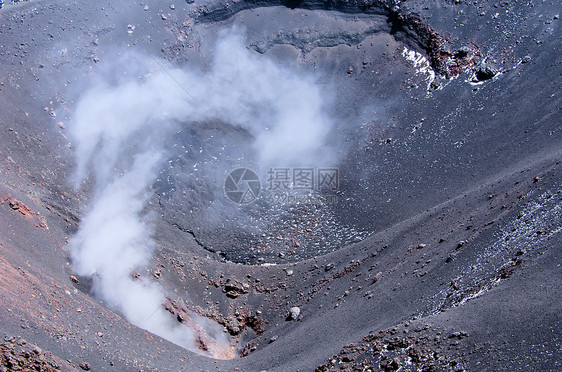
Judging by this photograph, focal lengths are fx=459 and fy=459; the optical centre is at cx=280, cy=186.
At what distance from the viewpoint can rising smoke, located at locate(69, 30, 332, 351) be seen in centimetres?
1191

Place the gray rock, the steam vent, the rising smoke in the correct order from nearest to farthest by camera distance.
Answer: the steam vent < the gray rock < the rising smoke

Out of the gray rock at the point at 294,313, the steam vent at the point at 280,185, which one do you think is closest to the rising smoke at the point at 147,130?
the steam vent at the point at 280,185

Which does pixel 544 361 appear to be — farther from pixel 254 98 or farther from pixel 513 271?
pixel 254 98

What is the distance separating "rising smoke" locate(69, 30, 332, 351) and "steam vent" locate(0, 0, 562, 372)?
0.19 ft

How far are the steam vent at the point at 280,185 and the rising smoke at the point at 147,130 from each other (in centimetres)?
6

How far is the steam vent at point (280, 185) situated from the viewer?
9070 mm

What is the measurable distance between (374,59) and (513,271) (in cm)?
1072

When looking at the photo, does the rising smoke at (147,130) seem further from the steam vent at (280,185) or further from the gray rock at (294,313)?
the gray rock at (294,313)

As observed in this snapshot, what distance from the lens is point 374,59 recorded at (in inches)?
688

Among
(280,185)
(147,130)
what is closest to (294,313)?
(280,185)

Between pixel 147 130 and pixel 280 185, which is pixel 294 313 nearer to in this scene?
pixel 280 185

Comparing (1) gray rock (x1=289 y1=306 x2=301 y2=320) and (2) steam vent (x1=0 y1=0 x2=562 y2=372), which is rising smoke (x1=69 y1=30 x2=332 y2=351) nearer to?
(2) steam vent (x1=0 y1=0 x2=562 y2=372)

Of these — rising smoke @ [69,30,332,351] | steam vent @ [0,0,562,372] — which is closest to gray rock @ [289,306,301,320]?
steam vent @ [0,0,562,372]

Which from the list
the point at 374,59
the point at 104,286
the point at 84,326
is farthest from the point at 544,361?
the point at 374,59
